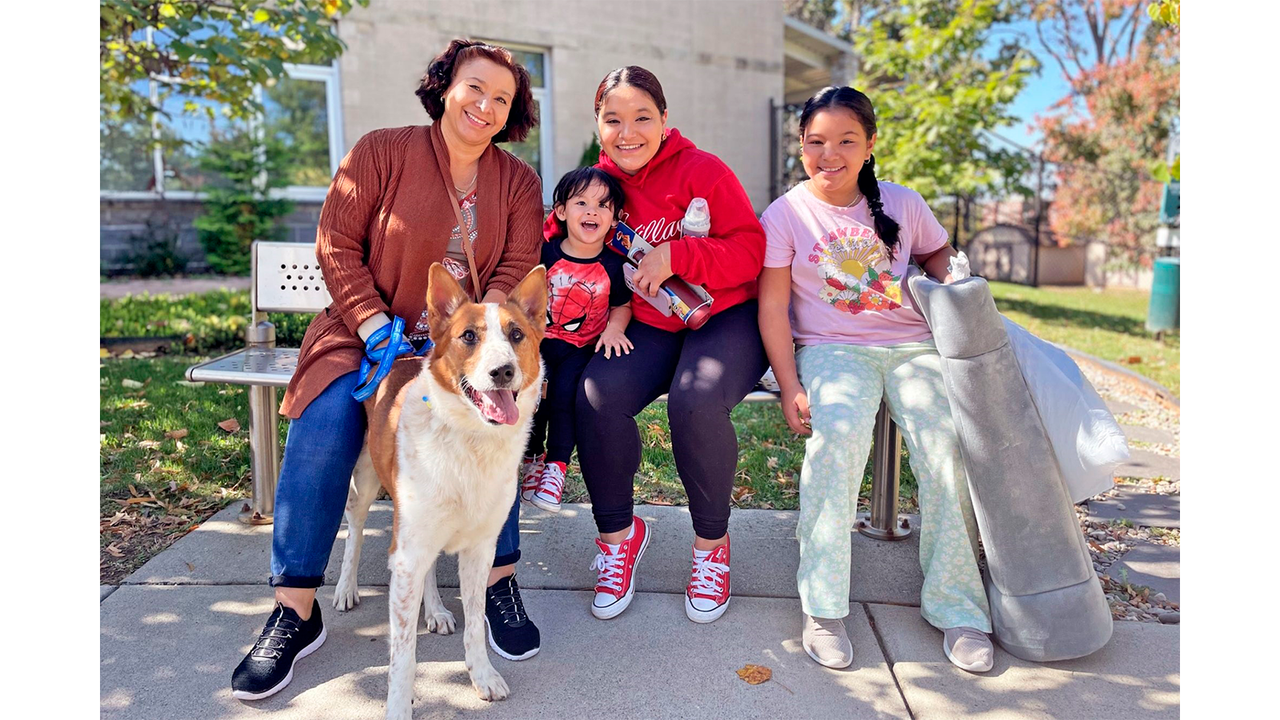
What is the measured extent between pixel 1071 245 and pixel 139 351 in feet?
56.3

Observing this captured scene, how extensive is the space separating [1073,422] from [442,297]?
82.8 inches

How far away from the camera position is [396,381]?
2.87 m

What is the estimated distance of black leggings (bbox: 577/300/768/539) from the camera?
303 cm

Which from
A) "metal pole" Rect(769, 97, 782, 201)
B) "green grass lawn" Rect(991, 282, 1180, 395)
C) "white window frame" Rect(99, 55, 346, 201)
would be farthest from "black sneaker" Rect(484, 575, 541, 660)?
"metal pole" Rect(769, 97, 782, 201)

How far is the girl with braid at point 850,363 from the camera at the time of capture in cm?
289

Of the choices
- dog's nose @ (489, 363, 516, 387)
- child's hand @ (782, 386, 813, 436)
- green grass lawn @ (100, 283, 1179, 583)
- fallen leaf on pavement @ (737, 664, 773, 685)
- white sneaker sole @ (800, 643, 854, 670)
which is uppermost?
dog's nose @ (489, 363, 516, 387)

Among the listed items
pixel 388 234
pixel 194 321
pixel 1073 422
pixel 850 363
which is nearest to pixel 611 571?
pixel 850 363

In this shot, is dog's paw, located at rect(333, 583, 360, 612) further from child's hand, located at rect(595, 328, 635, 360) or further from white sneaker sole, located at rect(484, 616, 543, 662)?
child's hand, located at rect(595, 328, 635, 360)

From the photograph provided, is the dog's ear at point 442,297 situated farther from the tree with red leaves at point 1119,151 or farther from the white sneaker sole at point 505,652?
the tree with red leaves at point 1119,151

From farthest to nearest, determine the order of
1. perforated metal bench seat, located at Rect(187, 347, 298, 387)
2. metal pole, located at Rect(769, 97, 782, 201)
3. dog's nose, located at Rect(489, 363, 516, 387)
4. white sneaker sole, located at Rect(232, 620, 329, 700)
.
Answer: metal pole, located at Rect(769, 97, 782, 201), perforated metal bench seat, located at Rect(187, 347, 298, 387), white sneaker sole, located at Rect(232, 620, 329, 700), dog's nose, located at Rect(489, 363, 516, 387)

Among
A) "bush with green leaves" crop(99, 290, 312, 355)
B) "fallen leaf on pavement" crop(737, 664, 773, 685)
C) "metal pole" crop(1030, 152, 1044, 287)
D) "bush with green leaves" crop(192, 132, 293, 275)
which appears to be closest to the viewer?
"fallen leaf on pavement" crop(737, 664, 773, 685)

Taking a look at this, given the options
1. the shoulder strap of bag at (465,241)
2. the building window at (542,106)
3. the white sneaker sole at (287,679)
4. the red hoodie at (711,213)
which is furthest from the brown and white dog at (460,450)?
the building window at (542,106)

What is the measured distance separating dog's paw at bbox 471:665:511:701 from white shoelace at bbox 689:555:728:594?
0.82 metres

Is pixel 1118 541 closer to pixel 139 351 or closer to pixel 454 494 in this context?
pixel 454 494
